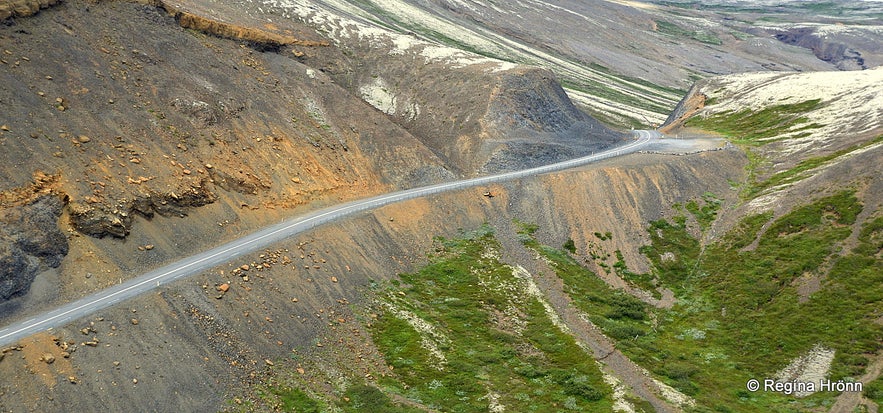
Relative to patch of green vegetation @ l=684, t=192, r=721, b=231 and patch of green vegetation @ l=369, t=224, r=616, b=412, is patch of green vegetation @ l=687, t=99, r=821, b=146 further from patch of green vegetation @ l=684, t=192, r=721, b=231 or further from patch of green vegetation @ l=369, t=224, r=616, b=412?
patch of green vegetation @ l=369, t=224, r=616, b=412

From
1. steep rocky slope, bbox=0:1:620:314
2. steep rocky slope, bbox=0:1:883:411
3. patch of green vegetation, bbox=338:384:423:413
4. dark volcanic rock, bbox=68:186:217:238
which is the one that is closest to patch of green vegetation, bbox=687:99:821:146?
steep rocky slope, bbox=0:1:883:411

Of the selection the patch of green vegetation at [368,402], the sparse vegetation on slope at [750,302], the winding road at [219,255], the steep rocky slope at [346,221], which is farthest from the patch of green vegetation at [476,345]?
the winding road at [219,255]

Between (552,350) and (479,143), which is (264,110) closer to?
(479,143)

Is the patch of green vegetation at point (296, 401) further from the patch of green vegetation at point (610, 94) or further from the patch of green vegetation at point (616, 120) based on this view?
the patch of green vegetation at point (610, 94)

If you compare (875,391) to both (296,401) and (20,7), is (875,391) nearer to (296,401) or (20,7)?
(296,401)

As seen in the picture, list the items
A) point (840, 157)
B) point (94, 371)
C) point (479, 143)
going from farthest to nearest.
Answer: point (479, 143) < point (840, 157) < point (94, 371)

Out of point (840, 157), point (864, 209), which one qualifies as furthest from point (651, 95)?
point (864, 209)
